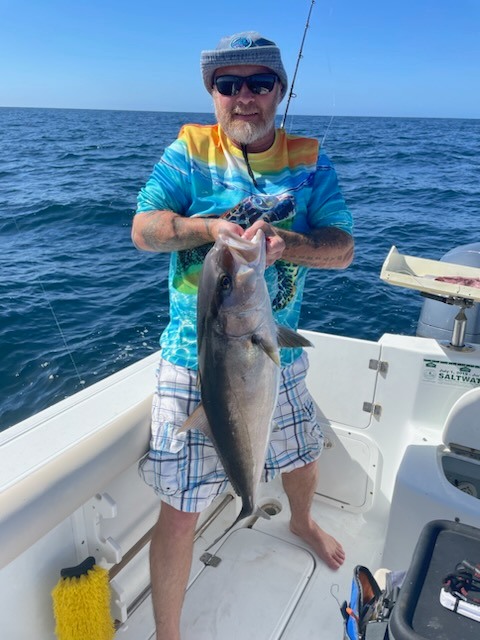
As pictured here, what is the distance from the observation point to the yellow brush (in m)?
2.23

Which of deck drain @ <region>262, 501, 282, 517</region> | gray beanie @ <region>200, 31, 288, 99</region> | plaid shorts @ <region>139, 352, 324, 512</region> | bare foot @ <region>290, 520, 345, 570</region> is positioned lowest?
deck drain @ <region>262, 501, 282, 517</region>

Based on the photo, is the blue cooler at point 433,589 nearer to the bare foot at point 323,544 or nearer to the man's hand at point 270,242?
the man's hand at point 270,242

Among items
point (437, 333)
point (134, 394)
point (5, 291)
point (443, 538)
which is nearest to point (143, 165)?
point (5, 291)

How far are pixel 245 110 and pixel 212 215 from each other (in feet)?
1.55

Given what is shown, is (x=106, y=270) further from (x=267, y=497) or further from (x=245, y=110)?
(x=245, y=110)

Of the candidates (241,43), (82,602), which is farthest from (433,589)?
(241,43)

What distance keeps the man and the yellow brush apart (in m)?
0.23

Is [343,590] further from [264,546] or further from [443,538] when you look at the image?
[443,538]

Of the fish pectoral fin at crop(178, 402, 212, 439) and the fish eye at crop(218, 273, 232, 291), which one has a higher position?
the fish eye at crop(218, 273, 232, 291)

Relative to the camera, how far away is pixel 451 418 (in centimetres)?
286

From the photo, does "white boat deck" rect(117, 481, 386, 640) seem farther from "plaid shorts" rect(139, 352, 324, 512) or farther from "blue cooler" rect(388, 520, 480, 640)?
"blue cooler" rect(388, 520, 480, 640)

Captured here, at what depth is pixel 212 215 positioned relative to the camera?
93.3 inches

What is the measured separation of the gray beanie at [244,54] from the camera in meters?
2.26

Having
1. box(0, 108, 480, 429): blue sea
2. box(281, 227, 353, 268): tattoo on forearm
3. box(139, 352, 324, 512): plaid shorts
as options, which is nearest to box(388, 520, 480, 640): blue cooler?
box(139, 352, 324, 512): plaid shorts
